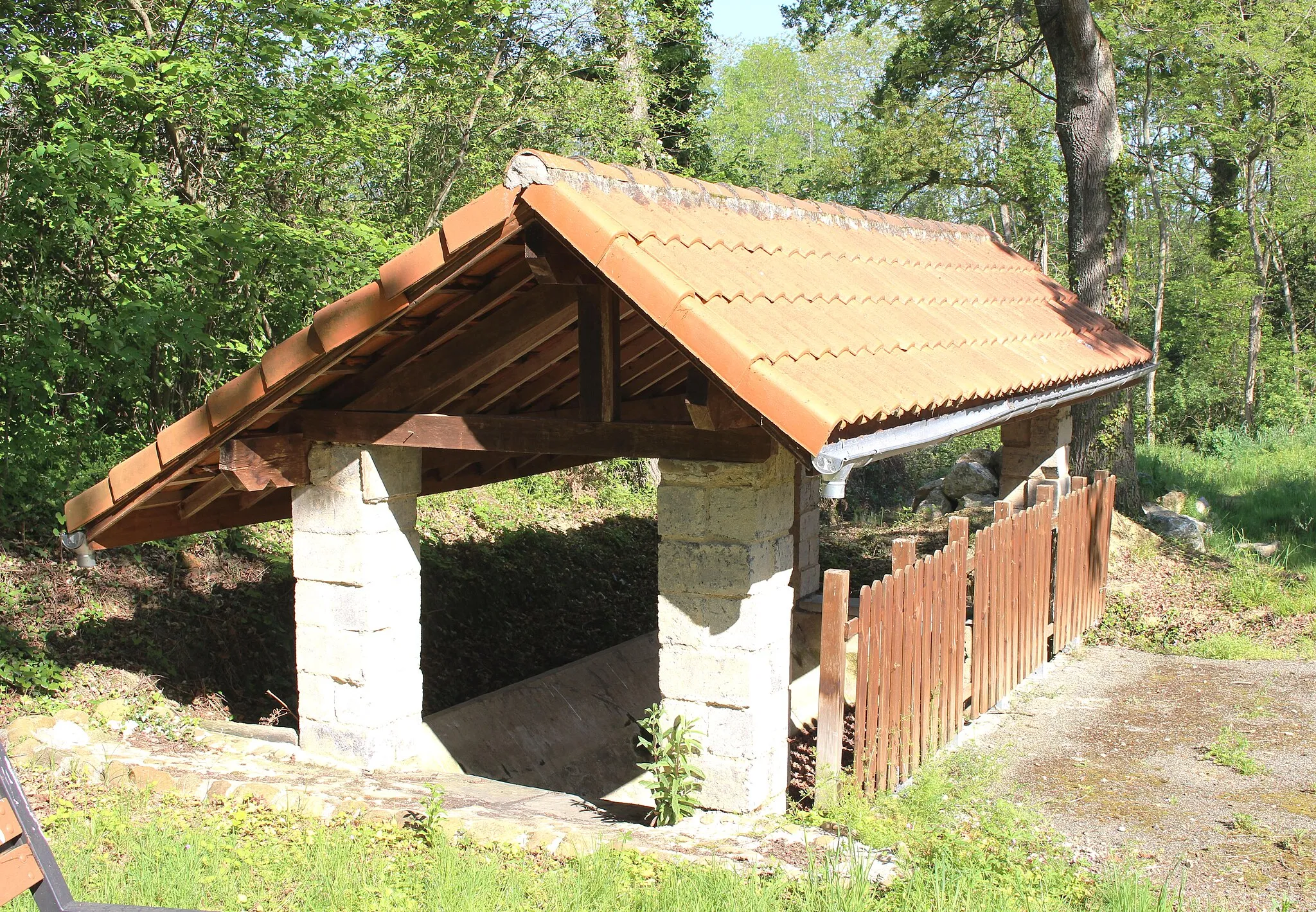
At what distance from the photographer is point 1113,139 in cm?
1219

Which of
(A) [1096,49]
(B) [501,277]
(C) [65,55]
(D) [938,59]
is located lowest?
(B) [501,277]

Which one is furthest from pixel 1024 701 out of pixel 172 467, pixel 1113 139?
pixel 1113 139

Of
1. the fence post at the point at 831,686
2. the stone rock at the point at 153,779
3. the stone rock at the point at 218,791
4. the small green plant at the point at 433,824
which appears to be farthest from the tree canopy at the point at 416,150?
the fence post at the point at 831,686

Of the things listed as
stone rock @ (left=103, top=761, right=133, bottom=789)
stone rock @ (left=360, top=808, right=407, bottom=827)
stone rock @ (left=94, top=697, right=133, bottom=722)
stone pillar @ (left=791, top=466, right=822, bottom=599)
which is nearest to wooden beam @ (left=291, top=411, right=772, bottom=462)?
stone rock @ (left=360, top=808, right=407, bottom=827)

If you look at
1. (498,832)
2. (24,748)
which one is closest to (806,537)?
→ (498,832)

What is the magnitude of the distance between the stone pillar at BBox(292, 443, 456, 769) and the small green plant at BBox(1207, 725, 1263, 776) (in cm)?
450

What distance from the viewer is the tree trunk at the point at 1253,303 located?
20984 millimetres

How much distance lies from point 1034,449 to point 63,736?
24.8 feet

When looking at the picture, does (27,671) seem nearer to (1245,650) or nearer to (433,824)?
(433,824)

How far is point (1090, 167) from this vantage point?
12.2 m

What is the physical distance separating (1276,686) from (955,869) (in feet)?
15.9

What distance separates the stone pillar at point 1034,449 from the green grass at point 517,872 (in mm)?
4890

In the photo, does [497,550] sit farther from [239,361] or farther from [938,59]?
[938,59]

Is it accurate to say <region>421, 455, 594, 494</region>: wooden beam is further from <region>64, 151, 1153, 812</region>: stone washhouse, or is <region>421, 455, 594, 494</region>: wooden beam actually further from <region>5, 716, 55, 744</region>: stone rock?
<region>5, 716, 55, 744</region>: stone rock
